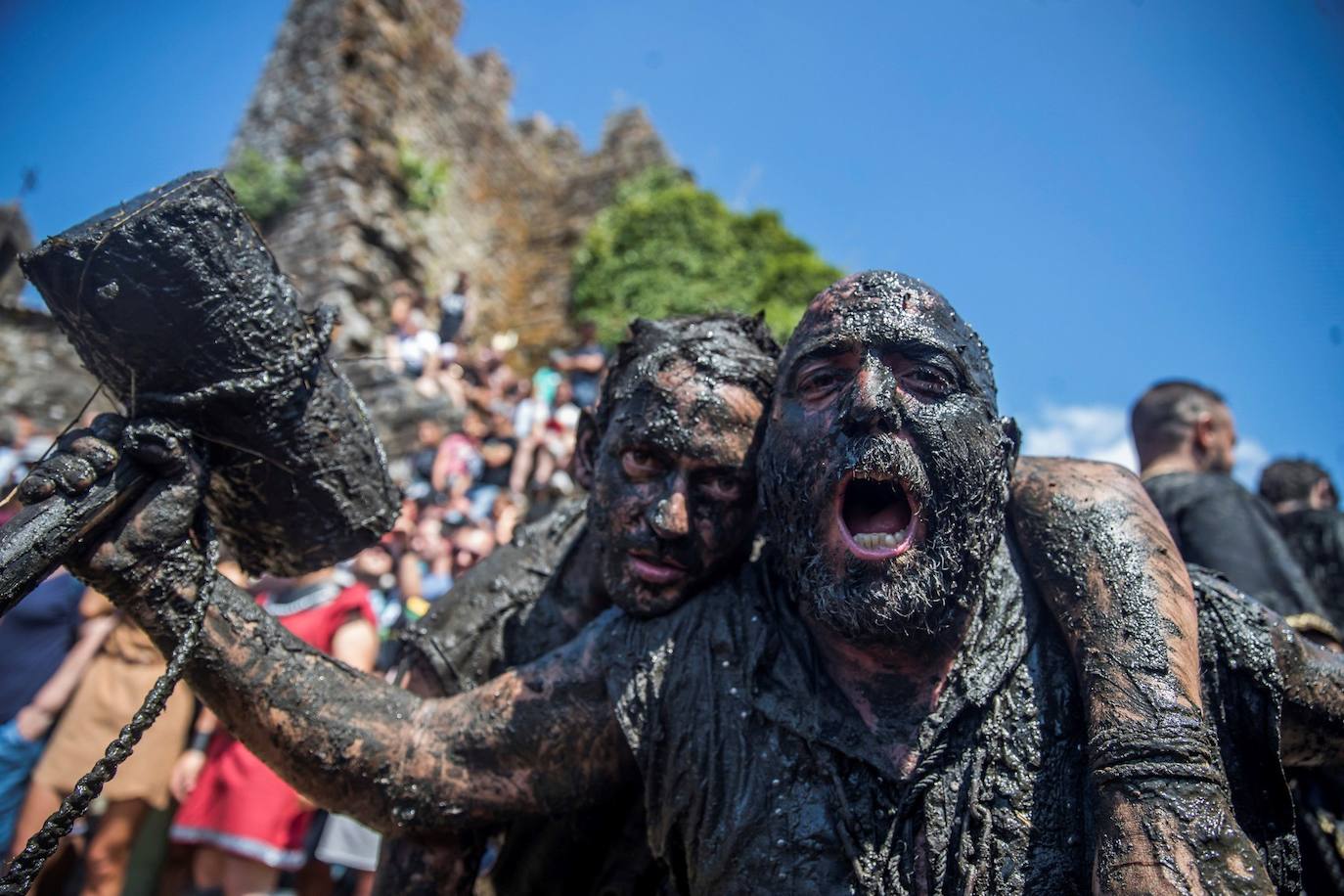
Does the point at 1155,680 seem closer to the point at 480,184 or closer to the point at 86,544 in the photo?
the point at 86,544

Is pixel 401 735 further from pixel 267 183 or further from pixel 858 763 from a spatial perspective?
pixel 267 183

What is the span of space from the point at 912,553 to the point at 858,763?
0.47 metres

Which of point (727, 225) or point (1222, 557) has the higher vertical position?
point (727, 225)

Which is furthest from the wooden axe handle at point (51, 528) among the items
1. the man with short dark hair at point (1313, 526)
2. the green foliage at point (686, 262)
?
the green foliage at point (686, 262)

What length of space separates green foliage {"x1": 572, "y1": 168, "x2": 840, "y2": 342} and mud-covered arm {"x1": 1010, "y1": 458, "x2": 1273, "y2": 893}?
10.9m

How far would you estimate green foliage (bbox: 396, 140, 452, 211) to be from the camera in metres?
12.5

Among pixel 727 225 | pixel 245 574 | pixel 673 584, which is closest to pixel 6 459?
pixel 245 574

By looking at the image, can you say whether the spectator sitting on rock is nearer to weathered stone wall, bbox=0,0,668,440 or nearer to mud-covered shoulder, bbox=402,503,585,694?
weathered stone wall, bbox=0,0,668,440

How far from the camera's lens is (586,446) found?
8.13 ft

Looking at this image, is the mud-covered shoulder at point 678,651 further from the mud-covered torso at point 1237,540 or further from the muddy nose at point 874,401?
the mud-covered torso at point 1237,540

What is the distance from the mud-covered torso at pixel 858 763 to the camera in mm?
1591

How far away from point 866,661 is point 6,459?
7627 mm

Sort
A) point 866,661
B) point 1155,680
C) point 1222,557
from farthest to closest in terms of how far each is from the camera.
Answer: point 1222,557 → point 866,661 → point 1155,680

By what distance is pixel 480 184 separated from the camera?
51.0 feet
